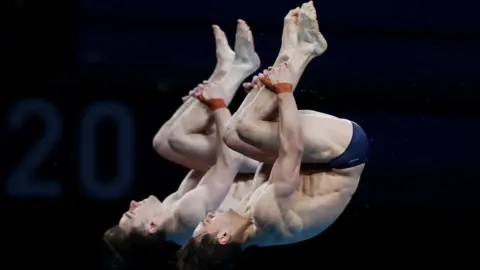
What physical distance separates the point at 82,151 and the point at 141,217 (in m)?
1.49

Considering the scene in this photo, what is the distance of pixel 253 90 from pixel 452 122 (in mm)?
1805

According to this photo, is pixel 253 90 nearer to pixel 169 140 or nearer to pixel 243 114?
pixel 243 114

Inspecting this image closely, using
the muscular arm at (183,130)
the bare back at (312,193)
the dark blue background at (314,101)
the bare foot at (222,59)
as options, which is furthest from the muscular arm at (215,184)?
the dark blue background at (314,101)

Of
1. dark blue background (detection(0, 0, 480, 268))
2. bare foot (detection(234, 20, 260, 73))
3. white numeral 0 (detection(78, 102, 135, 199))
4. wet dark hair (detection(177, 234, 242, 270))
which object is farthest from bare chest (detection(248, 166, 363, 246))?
white numeral 0 (detection(78, 102, 135, 199))

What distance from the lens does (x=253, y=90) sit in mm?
3699

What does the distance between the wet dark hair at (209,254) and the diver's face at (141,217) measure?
15.7 inches

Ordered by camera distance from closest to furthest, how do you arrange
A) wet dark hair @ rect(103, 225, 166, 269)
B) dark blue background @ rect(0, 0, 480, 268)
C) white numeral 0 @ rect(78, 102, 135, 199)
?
wet dark hair @ rect(103, 225, 166, 269) → dark blue background @ rect(0, 0, 480, 268) → white numeral 0 @ rect(78, 102, 135, 199)

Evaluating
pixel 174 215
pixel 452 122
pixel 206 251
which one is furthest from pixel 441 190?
pixel 206 251

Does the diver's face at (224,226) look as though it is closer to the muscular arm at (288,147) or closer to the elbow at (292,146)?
the muscular arm at (288,147)

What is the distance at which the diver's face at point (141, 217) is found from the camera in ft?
12.6

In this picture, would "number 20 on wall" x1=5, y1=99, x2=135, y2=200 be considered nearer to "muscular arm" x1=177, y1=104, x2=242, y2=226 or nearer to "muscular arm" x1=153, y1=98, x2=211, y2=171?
"muscular arm" x1=153, y1=98, x2=211, y2=171

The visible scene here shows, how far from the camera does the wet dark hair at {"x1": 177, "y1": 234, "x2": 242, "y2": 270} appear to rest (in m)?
3.42

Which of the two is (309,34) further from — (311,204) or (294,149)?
(311,204)

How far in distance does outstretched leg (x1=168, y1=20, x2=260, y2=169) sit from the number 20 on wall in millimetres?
1139
